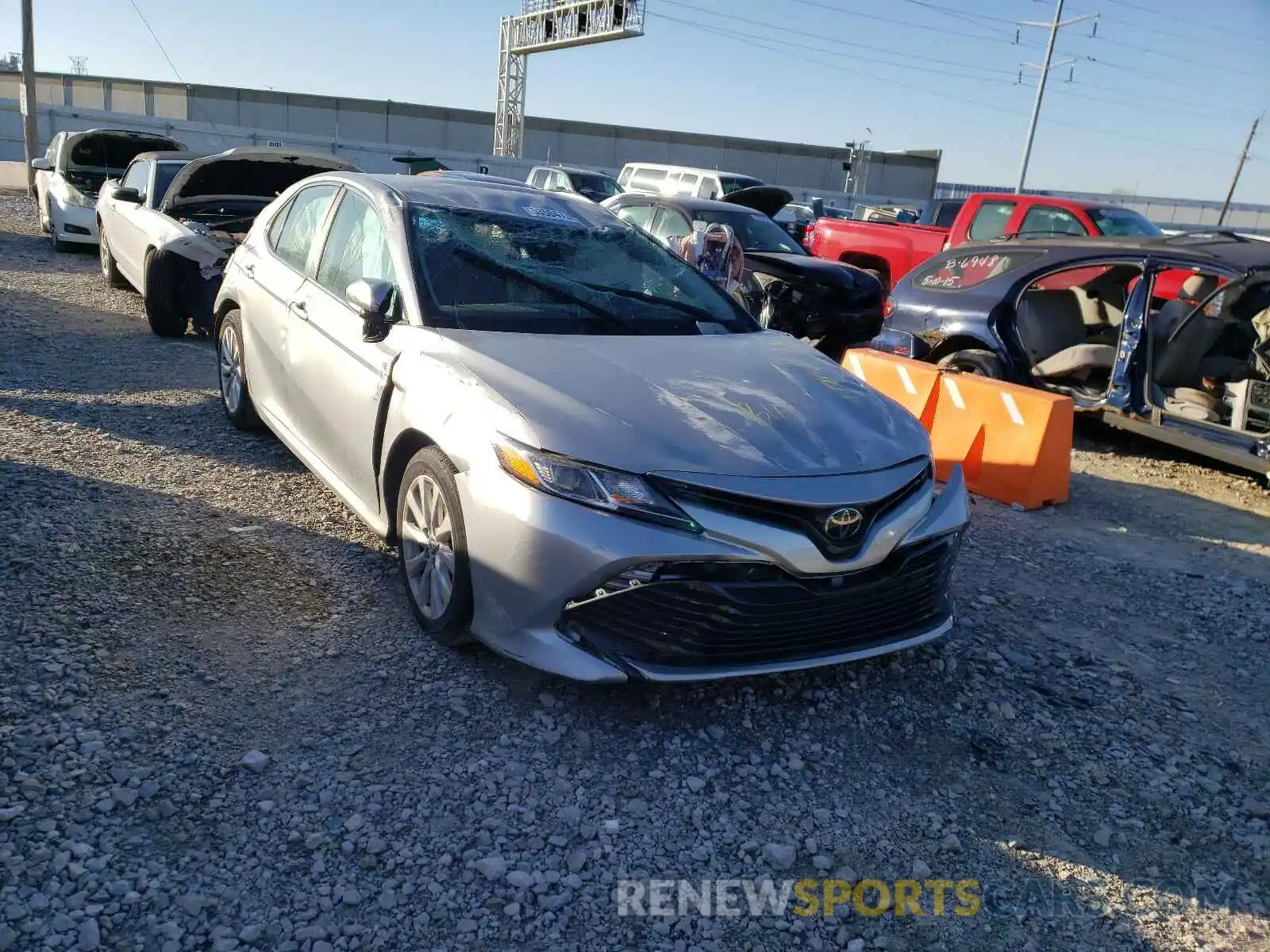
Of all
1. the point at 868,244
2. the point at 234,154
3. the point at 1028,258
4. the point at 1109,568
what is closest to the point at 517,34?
the point at 868,244

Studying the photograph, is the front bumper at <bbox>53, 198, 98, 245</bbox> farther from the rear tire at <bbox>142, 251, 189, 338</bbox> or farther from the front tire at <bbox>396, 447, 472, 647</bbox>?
the front tire at <bbox>396, 447, 472, 647</bbox>

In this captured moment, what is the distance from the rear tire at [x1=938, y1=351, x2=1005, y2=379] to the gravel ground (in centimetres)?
294

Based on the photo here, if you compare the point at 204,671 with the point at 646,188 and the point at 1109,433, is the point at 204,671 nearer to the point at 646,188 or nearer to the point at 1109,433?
the point at 1109,433

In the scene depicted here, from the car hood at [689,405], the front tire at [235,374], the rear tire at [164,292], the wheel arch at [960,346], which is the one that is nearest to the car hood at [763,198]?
the wheel arch at [960,346]

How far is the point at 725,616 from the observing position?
3.06 metres

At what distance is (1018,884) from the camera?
2729 millimetres

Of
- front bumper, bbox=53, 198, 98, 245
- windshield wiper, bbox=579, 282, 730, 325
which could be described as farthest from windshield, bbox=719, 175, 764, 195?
windshield wiper, bbox=579, 282, 730, 325

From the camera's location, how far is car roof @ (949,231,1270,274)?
6582 millimetres

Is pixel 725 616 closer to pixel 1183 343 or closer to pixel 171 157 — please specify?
pixel 1183 343

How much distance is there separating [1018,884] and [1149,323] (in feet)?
17.9

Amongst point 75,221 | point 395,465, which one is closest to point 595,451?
point 395,465

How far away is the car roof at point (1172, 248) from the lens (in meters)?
6.58

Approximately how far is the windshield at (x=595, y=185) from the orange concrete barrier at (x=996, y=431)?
1393cm

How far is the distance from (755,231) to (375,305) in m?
8.18
